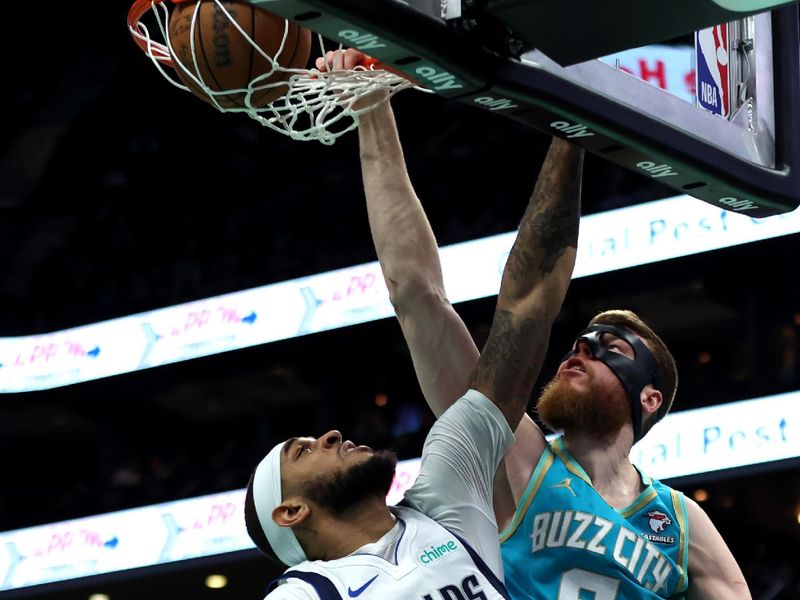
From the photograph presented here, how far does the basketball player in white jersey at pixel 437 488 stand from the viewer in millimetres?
2777

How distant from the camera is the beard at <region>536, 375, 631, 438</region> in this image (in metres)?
3.48

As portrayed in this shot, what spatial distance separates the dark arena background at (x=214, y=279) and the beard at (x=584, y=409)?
23.9 ft

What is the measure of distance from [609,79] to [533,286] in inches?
29.4

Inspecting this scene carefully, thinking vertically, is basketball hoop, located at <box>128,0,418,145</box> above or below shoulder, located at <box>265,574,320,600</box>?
above

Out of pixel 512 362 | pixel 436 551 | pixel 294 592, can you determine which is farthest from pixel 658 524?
pixel 294 592

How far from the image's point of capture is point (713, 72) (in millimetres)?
2701

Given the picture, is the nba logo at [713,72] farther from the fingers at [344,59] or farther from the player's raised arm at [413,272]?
the player's raised arm at [413,272]

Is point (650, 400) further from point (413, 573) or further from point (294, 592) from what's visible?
point (294, 592)

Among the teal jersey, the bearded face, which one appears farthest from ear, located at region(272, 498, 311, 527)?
the bearded face

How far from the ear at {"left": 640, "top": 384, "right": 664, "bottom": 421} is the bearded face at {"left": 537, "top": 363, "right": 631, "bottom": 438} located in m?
0.07

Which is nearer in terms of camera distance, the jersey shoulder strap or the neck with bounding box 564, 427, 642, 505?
the jersey shoulder strap

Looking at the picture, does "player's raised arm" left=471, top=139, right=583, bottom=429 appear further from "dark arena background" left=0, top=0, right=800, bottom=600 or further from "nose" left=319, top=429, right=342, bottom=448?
"dark arena background" left=0, top=0, right=800, bottom=600

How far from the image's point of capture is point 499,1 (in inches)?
88.6

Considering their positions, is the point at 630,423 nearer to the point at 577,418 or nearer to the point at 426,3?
the point at 577,418
